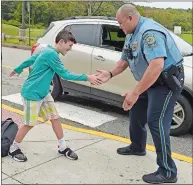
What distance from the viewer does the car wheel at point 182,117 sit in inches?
174

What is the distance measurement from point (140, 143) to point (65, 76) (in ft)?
3.90

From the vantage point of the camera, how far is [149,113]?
3.17 m

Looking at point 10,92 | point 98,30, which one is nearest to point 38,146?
point 98,30

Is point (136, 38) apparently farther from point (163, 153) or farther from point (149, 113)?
point (163, 153)

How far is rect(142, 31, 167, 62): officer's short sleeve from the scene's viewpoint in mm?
2858

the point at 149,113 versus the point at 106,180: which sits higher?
the point at 149,113

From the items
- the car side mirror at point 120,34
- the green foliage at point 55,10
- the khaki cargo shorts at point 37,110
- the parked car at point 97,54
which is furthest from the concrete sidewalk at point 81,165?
the green foliage at point 55,10

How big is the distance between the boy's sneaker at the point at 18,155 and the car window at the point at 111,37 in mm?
2414

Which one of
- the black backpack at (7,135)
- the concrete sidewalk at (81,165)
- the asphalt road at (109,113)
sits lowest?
the asphalt road at (109,113)

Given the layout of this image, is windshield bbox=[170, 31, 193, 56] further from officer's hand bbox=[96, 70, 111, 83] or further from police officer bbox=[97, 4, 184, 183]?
police officer bbox=[97, 4, 184, 183]

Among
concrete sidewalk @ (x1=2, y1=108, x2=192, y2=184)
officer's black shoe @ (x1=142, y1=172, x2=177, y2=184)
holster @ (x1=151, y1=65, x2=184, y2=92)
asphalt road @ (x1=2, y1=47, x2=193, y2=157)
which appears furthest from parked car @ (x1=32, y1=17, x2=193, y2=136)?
holster @ (x1=151, y1=65, x2=184, y2=92)

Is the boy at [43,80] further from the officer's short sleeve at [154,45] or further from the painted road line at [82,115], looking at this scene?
the painted road line at [82,115]

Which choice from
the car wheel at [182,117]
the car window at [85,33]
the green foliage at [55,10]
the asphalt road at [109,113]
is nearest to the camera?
the asphalt road at [109,113]

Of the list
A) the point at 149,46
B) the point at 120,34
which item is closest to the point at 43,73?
the point at 149,46
